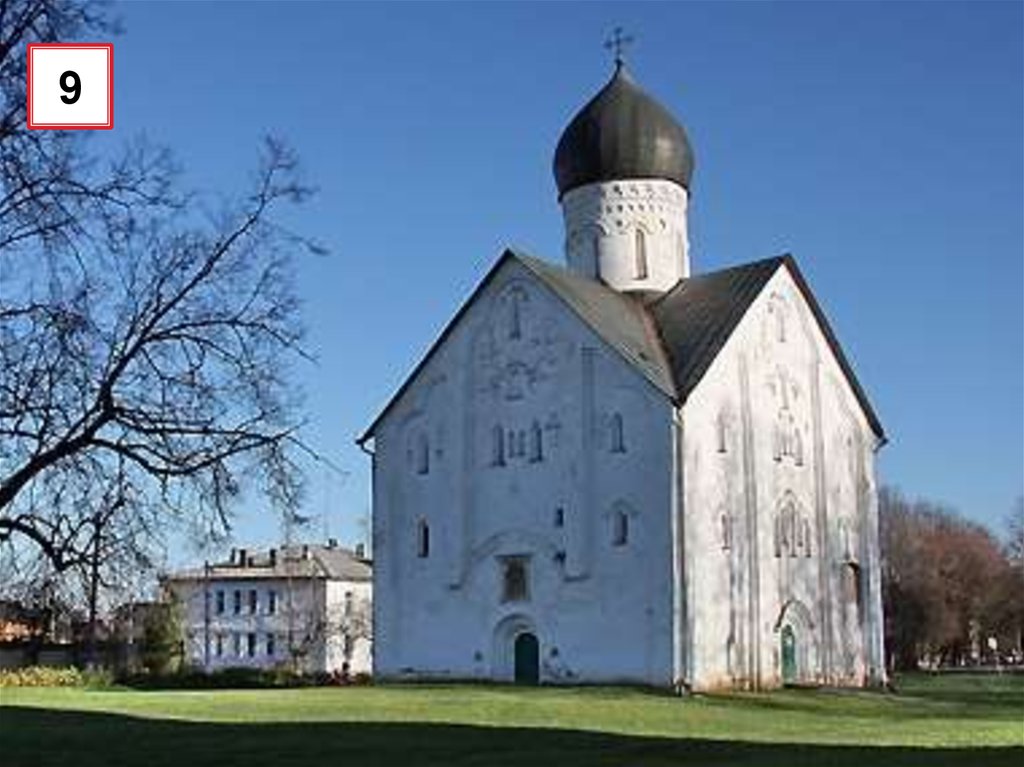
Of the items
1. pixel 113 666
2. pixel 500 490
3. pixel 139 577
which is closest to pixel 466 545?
pixel 500 490

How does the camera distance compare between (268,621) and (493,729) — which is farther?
(268,621)

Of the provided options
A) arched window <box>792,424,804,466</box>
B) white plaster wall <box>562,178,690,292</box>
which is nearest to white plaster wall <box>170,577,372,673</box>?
white plaster wall <box>562,178,690,292</box>

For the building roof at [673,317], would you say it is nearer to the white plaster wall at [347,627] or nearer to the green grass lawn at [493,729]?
the green grass lawn at [493,729]

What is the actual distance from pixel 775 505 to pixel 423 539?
36.0 feet

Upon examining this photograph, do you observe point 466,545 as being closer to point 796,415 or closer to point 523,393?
point 523,393

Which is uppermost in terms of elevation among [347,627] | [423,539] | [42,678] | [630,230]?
[630,230]

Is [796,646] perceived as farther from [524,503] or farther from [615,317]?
[615,317]

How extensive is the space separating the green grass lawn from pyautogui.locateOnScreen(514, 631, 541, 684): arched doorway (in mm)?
3556

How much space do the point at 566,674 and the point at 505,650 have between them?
2475 millimetres

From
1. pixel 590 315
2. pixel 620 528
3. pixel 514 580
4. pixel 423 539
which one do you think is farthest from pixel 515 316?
pixel 514 580

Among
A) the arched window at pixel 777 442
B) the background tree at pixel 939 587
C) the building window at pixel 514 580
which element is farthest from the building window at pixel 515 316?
the background tree at pixel 939 587

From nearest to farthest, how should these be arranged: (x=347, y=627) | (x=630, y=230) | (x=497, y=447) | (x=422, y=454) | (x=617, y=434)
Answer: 1. (x=617, y=434)
2. (x=497, y=447)
3. (x=422, y=454)
4. (x=630, y=230)
5. (x=347, y=627)

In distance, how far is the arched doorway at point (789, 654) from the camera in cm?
4384

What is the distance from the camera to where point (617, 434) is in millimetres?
42375
